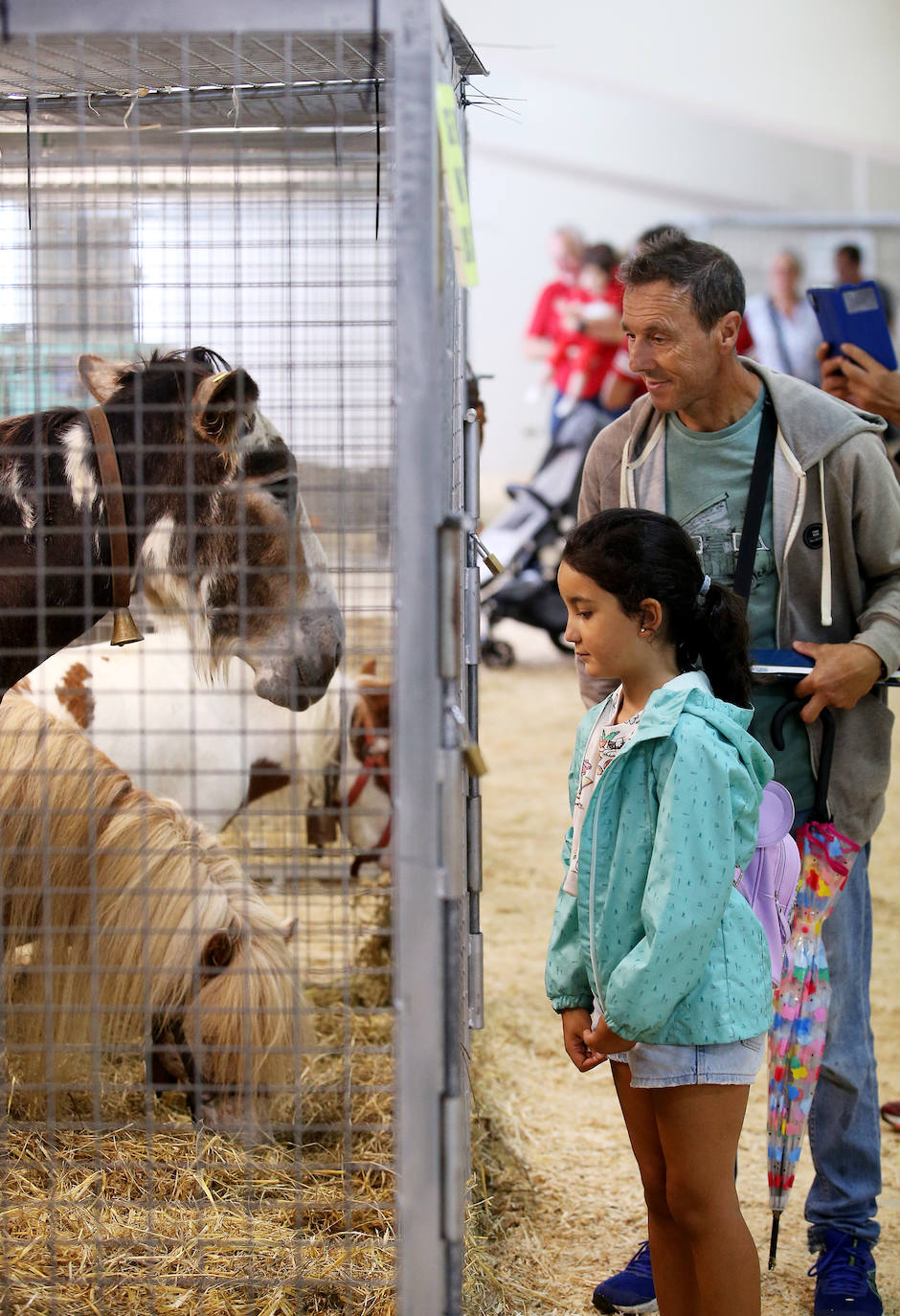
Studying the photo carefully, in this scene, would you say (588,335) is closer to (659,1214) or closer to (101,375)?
(101,375)

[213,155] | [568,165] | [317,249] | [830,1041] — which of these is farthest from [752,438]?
[568,165]

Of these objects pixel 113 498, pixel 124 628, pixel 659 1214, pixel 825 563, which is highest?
pixel 113 498

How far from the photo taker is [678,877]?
1.55m

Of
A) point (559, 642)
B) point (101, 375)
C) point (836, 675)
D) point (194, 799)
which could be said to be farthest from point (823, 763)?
point (559, 642)

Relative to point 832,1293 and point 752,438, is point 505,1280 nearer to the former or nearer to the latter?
point 832,1293

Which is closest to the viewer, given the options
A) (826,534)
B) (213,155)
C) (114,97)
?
(826,534)

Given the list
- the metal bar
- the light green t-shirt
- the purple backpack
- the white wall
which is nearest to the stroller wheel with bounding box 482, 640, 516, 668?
the white wall

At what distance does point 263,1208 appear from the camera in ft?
7.43

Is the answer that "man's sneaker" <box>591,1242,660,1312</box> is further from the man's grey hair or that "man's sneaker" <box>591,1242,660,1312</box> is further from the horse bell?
the man's grey hair

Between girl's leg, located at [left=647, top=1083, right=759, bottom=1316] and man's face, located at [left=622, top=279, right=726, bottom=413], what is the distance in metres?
1.08

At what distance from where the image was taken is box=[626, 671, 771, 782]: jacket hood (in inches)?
63.2

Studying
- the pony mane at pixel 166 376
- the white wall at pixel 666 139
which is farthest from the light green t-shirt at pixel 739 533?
the white wall at pixel 666 139

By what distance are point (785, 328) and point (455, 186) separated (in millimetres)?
7591

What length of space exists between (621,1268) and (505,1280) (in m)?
0.24
